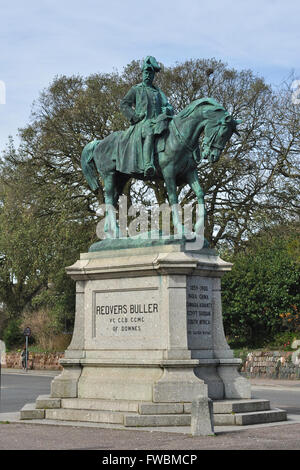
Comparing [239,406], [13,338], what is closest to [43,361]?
[13,338]

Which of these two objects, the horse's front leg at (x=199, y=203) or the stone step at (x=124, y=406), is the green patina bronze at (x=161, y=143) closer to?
the horse's front leg at (x=199, y=203)

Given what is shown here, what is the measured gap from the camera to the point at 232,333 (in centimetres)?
3256

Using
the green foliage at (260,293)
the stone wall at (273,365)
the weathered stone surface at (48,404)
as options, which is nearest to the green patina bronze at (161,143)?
the weathered stone surface at (48,404)

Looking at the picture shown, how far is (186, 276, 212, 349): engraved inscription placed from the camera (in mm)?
13008

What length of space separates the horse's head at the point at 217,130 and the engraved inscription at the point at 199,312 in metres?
2.32

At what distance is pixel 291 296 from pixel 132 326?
19288 mm

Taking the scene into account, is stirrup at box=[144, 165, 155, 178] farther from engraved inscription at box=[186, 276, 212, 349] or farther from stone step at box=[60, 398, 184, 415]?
stone step at box=[60, 398, 184, 415]

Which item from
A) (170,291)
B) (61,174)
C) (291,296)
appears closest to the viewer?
(170,291)

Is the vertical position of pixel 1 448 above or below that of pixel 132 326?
below

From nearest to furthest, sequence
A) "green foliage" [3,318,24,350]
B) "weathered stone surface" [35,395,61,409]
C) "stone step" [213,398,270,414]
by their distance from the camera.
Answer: "stone step" [213,398,270,414], "weathered stone surface" [35,395,61,409], "green foliage" [3,318,24,350]

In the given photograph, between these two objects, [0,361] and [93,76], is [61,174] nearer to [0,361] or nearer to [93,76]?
[93,76]

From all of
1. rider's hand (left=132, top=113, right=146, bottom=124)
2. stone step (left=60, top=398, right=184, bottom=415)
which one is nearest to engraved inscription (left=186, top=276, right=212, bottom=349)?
stone step (left=60, top=398, right=184, bottom=415)

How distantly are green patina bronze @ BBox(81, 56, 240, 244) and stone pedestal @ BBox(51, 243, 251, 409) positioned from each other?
97 centimetres

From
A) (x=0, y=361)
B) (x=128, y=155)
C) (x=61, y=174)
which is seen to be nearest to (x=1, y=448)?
(x=128, y=155)
